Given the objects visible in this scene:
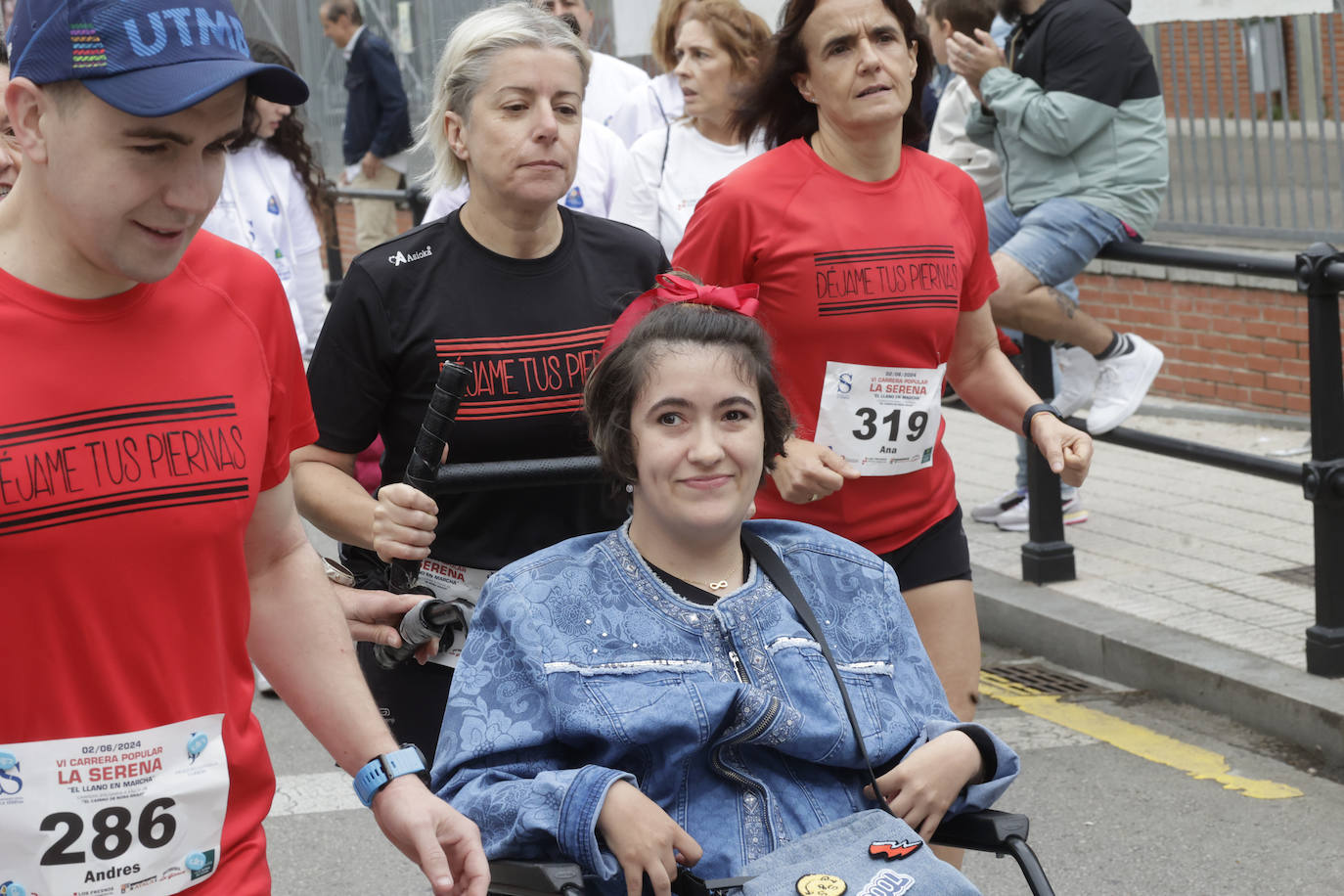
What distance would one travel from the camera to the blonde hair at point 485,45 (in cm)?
342

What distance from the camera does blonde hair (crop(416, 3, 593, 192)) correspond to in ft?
11.2

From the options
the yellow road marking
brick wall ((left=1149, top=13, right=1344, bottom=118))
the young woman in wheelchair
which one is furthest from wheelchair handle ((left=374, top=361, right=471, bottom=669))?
brick wall ((left=1149, top=13, right=1344, bottom=118))

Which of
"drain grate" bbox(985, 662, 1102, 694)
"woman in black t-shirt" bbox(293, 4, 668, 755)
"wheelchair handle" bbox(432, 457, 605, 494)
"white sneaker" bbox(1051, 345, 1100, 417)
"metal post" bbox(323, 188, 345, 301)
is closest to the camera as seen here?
"wheelchair handle" bbox(432, 457, 605, 494)

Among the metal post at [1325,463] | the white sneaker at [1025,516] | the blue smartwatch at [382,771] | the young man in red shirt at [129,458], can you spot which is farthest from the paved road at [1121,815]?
the young man in red shirt at [129,458]

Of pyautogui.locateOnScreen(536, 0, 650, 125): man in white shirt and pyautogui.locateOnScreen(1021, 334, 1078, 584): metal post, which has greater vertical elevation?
pyautogui.locateOnScreen(536, 0, 650, 125): man in white shirt

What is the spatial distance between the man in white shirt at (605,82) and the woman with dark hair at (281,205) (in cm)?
135

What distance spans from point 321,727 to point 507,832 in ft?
1.12

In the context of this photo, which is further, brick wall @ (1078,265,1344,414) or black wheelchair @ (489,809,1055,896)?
brick wall @ (1078,265,1344,414)

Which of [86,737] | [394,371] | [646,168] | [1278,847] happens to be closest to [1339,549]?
[1278,847]

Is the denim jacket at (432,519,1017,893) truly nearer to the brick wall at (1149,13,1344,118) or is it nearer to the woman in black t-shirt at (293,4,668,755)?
the woman in black t-shirt at (293,4,668,755)

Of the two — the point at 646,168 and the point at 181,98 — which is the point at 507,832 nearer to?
the point at 181,98

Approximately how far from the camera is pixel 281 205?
23.0 ft

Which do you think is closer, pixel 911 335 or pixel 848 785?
pixel 848 785

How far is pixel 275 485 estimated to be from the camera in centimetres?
240
